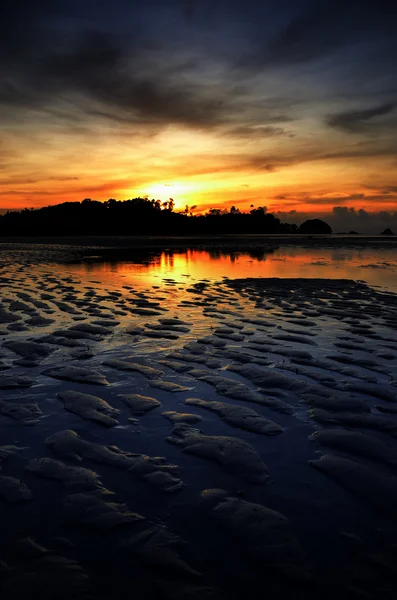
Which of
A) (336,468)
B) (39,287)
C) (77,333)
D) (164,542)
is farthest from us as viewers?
(39,287)

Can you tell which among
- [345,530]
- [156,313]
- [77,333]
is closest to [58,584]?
[345,530]

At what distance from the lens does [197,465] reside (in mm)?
4418

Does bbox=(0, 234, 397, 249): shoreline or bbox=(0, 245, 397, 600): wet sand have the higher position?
bbox=(0, 234, 397, 249): shoreline

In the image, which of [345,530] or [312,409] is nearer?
[345,530]

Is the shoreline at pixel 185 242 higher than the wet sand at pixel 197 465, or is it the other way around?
the shoreline at pixel 185 242

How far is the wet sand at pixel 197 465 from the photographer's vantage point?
9.86 ft

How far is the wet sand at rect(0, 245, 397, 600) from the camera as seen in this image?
3004mm

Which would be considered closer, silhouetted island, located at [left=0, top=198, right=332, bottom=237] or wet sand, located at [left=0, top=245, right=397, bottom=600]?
wet sand, located at [left=0, top=245, right=397, bottom=600]

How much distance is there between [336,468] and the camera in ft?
14.3

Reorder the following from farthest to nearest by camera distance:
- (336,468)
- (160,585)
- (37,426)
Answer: (37,426), (336,468), (160,585)

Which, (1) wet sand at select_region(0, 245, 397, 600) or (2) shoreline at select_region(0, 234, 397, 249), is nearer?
(1) wet sand at select_region(0, 245, 397, 600)

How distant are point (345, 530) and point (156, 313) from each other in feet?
32.0

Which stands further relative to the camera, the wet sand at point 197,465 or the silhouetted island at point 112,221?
the silhouetted island at point 112,221

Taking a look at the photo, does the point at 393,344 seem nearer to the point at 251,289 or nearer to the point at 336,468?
the point at 336,468
